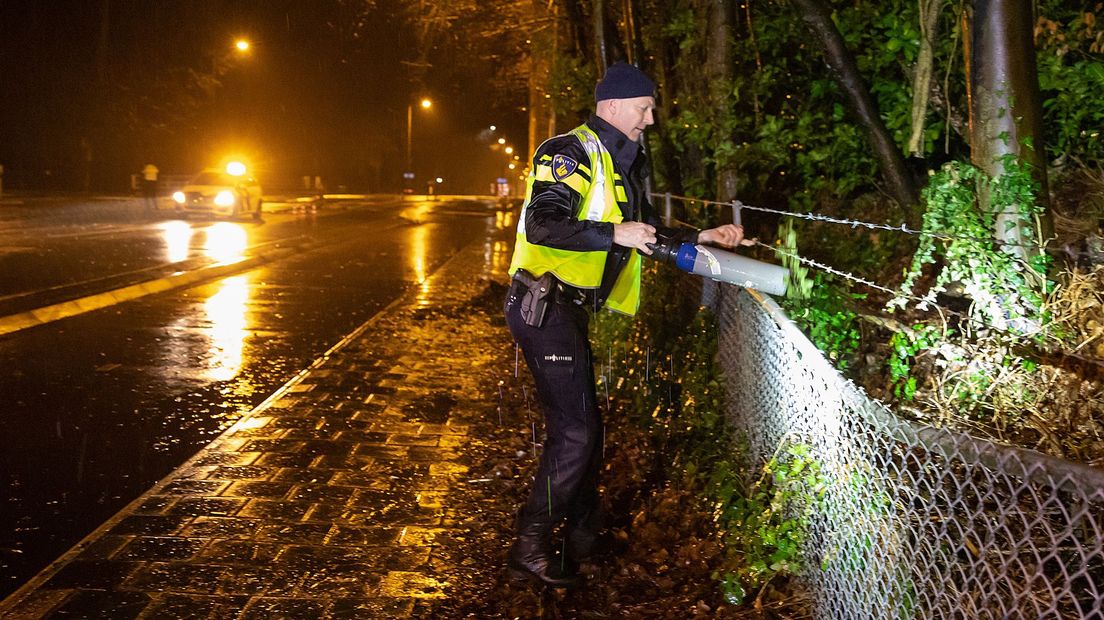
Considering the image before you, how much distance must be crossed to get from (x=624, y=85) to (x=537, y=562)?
1920 mm

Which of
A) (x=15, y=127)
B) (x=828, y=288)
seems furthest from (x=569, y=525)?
(x=15, y=127)

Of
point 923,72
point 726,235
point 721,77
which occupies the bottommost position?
point 726,235

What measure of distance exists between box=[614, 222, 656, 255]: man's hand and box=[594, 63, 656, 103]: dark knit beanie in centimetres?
58

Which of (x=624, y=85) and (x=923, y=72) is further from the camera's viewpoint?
(x=923, y=72)

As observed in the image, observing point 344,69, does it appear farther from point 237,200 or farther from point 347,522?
point 347,522

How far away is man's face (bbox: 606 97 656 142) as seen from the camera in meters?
3.93

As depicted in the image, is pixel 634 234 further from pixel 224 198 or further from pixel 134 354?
pixel 224 198

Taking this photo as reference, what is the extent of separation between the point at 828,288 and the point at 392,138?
251 ft

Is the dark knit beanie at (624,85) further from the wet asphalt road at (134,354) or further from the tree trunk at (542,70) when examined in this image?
the tree trunk at (542,70)

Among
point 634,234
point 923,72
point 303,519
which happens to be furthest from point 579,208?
point 923,72

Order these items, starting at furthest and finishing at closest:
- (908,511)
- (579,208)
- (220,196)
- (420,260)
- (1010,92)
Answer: (220,196) → (420,260) → (1010,92) → (579,208) → (908,511)

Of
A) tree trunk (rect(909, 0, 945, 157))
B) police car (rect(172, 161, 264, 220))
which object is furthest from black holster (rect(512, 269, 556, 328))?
police car (rect(172, 161, 264, 220))

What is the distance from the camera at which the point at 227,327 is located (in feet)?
33.2

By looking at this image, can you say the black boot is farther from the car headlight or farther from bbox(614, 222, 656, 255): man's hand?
the car headlight
